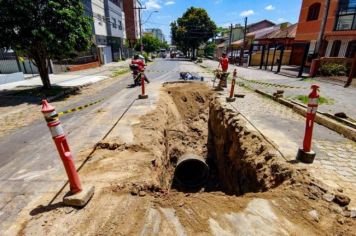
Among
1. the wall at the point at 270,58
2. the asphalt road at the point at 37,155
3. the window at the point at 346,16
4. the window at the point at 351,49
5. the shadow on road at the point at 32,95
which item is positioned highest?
the window at the point at 346,16

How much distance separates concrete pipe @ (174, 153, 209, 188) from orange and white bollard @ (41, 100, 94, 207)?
300 cm

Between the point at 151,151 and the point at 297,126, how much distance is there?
4090 millimetres

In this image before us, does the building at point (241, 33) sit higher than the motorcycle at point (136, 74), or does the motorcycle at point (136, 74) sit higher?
the building at point (241, 33)

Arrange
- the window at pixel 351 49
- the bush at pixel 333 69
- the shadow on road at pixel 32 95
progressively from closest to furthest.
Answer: the shadow on road at pixel 32 95 → the bush at pixel 333 69 → the window at pixel 351 49

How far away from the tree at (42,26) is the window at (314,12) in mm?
21519

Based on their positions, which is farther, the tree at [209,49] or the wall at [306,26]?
the tree at [209,49]

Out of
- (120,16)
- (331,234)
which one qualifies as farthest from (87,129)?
(120,16)

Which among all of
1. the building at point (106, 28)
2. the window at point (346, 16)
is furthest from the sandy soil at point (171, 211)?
the building at point (106, 28)

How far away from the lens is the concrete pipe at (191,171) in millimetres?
5762

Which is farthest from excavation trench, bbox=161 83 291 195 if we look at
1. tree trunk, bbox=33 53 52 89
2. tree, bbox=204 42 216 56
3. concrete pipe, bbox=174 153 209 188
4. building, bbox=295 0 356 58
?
tree, bbox=204 42 216 56

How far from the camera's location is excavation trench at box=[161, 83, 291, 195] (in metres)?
4.30

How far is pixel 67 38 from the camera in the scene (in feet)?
34.7

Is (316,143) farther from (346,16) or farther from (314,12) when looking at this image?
(314,12)

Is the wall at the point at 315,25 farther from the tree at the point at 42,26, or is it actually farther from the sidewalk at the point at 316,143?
the tree at the point at 42,26
